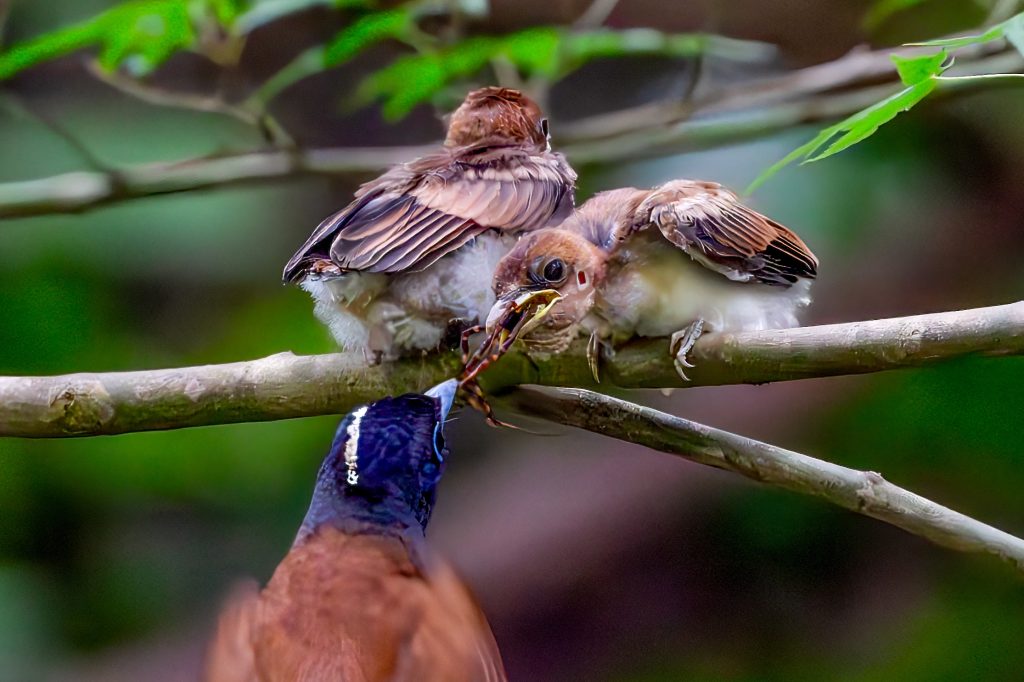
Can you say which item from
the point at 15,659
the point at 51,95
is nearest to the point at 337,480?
the point at 15,659

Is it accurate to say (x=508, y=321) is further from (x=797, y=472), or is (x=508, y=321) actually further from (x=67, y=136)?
(x=67, y=136)

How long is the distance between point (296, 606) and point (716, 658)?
134 centimetres

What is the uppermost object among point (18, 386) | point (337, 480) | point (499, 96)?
Result: point (499, 96)

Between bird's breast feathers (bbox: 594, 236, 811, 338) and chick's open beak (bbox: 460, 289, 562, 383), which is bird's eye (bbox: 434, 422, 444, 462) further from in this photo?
bird's breast feathers (bbox: 594, 236, 811, 338)

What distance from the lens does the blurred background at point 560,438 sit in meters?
2.13

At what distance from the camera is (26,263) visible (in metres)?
2.43

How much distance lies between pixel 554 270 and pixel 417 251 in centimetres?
16

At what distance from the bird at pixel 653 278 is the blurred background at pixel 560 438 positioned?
0.83 metres

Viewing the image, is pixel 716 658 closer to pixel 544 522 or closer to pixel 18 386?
pixel 544 522

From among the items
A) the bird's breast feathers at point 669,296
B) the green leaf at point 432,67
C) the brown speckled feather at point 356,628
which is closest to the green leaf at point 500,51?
the green leaf at point 432,67

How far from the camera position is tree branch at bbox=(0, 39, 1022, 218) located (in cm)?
186

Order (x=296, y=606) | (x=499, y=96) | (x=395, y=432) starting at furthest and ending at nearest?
1. (x=499, y=96)
2. (x=395, y=432)
3. (x=296, y=606)

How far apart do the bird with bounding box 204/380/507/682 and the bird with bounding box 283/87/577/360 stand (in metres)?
0.16

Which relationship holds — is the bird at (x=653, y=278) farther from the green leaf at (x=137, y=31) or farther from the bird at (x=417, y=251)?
the green leaf at (x=137, y=31)
